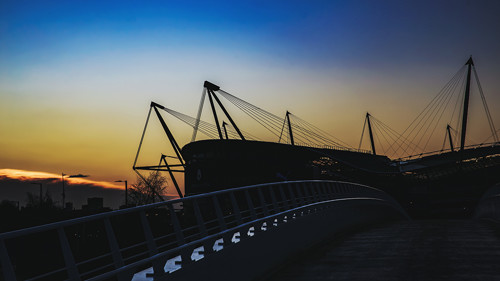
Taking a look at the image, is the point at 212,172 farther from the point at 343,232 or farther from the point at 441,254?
the point at 441,254

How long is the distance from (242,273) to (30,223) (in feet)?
143

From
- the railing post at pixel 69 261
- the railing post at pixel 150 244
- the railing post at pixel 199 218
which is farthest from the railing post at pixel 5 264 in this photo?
the railing post at pixel 199 218

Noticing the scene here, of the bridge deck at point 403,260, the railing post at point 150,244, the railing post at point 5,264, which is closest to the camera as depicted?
the railing post at point 5,264

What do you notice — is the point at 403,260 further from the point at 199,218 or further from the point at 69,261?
the point at 69,261

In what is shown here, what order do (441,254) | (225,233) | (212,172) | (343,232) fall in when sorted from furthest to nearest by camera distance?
(212,172), (343,232), (441,254), (225,233)

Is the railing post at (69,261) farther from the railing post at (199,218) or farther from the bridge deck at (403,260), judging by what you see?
the bridge deck at (403,260)

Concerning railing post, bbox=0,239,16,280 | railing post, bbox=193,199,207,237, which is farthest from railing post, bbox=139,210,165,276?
railing post, bbox=0,239,16,280

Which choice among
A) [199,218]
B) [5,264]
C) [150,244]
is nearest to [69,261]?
[5,264]

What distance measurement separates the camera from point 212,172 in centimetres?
8581

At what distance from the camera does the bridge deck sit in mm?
11258

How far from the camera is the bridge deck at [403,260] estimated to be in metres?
11.3

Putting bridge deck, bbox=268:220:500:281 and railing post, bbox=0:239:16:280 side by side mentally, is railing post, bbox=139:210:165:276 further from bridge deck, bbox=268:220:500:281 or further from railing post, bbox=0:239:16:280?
bridge deck, bbox=268:220:500:281

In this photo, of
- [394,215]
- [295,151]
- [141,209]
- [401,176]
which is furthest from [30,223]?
[401,176]

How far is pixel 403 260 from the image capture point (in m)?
13.4
